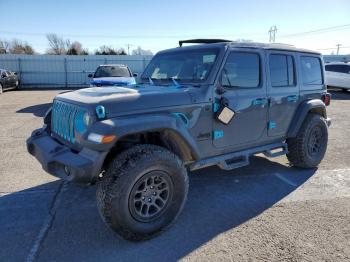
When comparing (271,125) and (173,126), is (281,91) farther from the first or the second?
(173,126)

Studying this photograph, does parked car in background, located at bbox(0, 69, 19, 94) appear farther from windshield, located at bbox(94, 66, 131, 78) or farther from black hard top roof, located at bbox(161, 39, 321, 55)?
black hard top roof, located at bbox(161, 39, 321, 55)

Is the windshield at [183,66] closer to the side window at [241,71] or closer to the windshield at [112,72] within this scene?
the side window at [241,71]

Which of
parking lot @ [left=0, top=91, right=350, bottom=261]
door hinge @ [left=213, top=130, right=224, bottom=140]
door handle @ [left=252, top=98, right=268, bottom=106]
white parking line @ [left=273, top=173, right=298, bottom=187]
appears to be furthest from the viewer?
white parking line @ [left=273, top=173, right=298, bottom=187]

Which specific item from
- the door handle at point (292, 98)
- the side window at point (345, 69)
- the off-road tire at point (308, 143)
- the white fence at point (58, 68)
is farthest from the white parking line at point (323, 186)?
the white fence at point (58, 68)

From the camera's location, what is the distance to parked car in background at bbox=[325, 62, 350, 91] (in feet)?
59.7

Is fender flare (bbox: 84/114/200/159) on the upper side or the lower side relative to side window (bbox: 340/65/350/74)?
lower

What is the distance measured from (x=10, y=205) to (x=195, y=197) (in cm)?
236

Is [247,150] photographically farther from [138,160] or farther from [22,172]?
[22,172]

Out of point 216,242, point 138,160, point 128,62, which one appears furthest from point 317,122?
point 128,62

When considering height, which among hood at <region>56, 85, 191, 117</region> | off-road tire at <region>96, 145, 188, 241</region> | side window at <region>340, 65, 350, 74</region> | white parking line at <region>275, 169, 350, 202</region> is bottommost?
white parking line at <region>275, 169, 350, 202</region>

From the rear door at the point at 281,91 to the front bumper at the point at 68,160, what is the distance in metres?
2.67

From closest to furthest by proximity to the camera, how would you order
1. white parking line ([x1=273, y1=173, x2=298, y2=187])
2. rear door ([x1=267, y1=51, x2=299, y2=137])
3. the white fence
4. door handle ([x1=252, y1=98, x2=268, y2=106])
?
door handle ([x1=252, y1=98, x2=268, y2=106])
rear door ([x1=267, y1=51, x2=299, y2=137])
white parking line ([x1=273, y1=173, x2=298, y2=187])
the white fence

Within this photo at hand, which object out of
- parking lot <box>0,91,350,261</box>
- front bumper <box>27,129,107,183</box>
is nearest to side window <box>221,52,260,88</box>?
parking lot <box>0,91,350,261</box>

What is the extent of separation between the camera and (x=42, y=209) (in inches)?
154
